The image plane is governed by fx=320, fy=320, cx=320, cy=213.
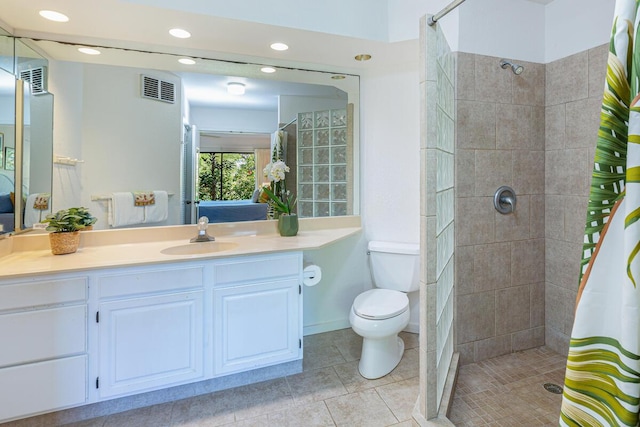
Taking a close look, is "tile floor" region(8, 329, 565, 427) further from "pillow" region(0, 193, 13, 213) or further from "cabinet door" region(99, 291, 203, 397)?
"pillow" region(0, 193, 13, 213)

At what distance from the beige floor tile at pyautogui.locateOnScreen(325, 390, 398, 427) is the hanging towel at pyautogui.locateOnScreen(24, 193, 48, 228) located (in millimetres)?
1998

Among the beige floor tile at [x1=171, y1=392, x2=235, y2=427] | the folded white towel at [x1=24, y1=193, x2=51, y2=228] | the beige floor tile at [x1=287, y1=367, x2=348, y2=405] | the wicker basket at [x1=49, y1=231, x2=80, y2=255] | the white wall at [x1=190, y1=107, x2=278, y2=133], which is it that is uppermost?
the white wall at [x1=190, y1=107, x2=278, y2=133]

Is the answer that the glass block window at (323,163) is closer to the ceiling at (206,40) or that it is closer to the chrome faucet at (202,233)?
the ceiling at (206,40)

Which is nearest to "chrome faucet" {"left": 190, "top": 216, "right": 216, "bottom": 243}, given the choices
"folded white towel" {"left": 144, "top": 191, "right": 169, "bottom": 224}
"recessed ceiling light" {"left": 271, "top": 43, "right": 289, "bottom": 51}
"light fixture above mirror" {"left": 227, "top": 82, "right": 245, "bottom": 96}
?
"folded white towel" {"left": 144, "top": 191, "right": 169, "bottom": 224}

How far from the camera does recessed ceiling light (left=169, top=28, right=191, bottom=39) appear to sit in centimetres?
193

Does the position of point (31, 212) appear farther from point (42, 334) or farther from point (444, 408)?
point (444, 408)

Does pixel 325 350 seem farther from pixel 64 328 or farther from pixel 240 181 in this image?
pixel 64 328

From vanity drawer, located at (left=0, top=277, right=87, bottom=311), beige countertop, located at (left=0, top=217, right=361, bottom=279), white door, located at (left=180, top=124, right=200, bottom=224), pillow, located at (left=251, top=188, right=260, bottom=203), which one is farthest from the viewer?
pillow, located at (left=251, top=188, right=260, bottom=203)

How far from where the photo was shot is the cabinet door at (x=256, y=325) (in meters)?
1.82

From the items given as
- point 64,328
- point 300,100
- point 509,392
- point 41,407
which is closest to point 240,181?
point 300,100

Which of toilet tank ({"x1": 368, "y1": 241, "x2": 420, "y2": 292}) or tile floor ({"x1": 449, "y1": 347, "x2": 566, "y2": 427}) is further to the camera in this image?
toilet tank ({"x1": 368, "y1": 241, "x2": 420, "y2": 292})

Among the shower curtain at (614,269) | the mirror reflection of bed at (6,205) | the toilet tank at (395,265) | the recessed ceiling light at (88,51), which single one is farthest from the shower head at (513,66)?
the mirror reflection of bed at (6,205)

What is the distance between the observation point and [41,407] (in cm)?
152

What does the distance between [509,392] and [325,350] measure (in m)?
1.18
